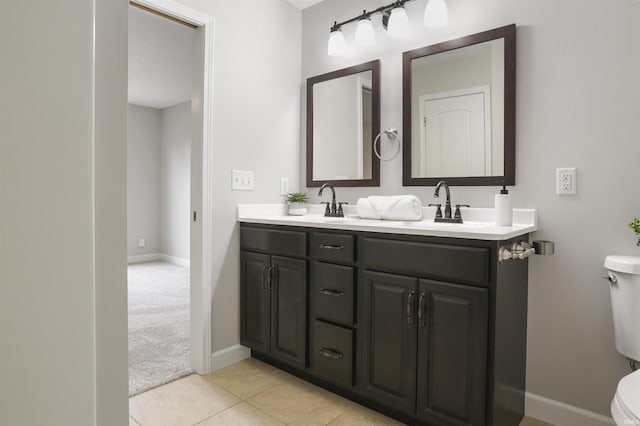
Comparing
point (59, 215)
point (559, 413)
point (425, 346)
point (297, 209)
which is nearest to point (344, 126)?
point (297, 209)

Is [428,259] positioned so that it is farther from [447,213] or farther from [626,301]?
[626,301]

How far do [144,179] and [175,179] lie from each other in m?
0.65

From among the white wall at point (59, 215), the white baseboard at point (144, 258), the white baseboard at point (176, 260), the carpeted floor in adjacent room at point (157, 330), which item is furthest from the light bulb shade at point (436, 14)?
the white baseboard at point (144, 258)

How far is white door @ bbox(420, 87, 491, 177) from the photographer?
200 cm

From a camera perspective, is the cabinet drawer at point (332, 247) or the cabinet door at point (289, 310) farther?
the cabinet door at point (289, 310)

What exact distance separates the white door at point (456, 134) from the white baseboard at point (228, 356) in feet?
5.33

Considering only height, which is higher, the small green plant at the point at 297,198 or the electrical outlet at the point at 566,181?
the electrical outlet at the point at 566,181

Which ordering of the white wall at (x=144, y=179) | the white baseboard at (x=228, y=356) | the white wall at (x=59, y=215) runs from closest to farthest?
the white wall at (x=59, y=215)
the white baseboard at (x=228, y=356)
the white wall at (x=144, y=179)

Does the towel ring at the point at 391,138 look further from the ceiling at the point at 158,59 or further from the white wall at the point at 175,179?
the white wall at the point at 175,179

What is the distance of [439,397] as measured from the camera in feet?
5.18

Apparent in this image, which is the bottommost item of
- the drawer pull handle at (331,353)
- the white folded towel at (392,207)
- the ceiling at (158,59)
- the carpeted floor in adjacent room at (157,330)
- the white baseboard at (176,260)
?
the carpeted floor in adjacent room at (157,330)

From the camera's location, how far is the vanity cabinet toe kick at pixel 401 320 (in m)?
1.49

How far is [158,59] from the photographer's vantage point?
4.04 metres

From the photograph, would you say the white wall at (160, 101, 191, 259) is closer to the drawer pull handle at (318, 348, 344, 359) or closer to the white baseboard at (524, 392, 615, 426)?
the drawer pull handle at (318, 348, 344, 359)
